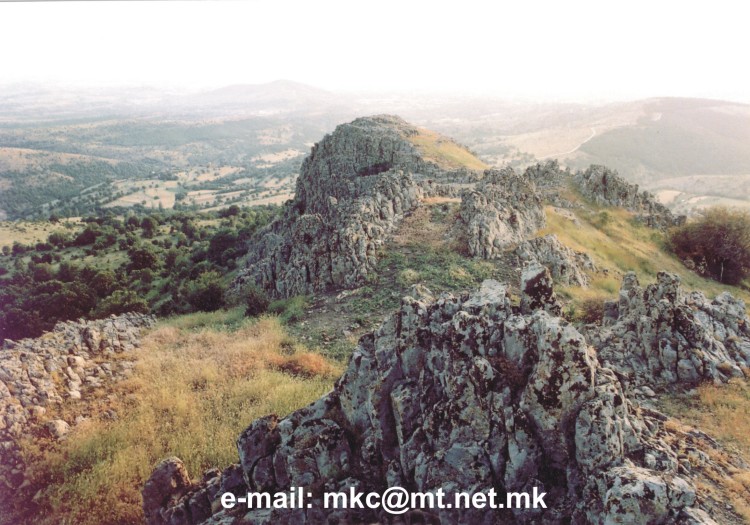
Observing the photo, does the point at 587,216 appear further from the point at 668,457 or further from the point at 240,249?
the point at 240,249

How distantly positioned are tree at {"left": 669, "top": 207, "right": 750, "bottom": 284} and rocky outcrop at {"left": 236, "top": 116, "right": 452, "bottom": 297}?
824 inches

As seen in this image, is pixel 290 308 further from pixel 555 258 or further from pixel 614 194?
pixel 614 194

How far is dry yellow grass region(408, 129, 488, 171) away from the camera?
50500 mm

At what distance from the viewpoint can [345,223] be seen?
26.3 metres

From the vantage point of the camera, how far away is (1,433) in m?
11.5

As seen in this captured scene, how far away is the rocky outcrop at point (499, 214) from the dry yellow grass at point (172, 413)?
1224 centimetres

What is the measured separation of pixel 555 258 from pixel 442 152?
3268 cm

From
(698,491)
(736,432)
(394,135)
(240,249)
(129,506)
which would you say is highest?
(394,135)

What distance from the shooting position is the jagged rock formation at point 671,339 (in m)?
12.1

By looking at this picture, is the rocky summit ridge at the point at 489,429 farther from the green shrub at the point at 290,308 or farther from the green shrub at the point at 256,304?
the green shrub at the point at 256,304

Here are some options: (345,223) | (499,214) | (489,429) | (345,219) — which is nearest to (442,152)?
(499,214)

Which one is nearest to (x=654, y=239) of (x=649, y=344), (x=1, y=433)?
(x=649, y=344)

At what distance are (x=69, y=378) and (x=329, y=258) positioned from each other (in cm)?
1262

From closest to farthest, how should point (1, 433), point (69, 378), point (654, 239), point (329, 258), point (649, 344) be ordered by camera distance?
point (1, 433), point (649, 344), point (69, 378), point (329, 258), point (654, 239)
